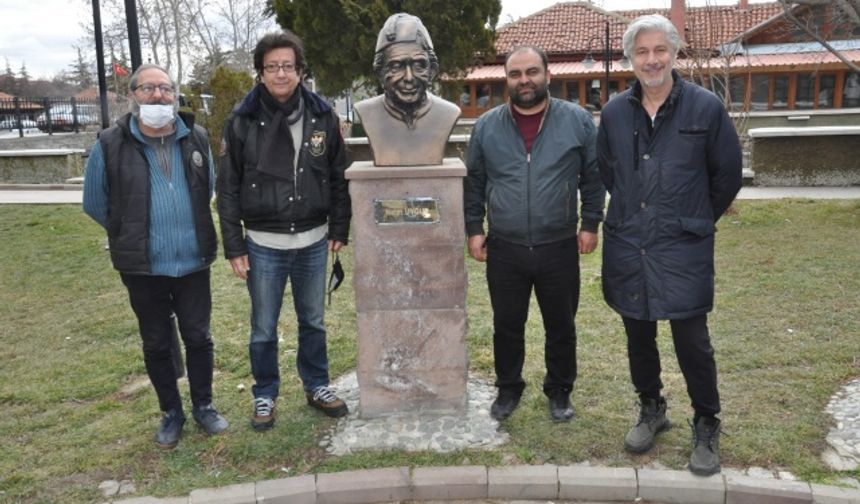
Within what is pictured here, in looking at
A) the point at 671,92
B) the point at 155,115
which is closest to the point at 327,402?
the point at 155,115

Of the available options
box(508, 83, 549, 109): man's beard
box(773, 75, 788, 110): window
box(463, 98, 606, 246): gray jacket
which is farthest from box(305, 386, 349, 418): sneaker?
box(773, 75, 788, 110): window

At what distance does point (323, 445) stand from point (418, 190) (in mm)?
1421

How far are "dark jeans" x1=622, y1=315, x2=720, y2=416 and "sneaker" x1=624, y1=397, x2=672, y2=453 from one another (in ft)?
0.22

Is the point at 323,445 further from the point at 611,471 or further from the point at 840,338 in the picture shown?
the point at 840,338

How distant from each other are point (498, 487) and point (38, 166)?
1568 centimetres

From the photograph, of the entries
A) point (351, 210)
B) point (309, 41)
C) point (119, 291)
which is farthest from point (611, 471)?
point (309, 41)

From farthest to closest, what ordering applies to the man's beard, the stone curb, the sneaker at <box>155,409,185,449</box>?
the sneaker at <box>155,409,185,449</box> < the man's beard < the stone curb

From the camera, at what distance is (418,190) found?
3.90 metres

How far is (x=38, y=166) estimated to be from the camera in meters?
16.2

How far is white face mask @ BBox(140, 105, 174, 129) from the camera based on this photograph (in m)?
3.60

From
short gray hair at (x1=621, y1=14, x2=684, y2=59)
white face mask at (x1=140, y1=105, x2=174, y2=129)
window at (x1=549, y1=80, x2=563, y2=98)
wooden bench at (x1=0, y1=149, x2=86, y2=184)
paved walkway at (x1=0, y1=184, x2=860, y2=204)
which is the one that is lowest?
paved walkway at (x1=0, y1=184, x2=860, y2=204)

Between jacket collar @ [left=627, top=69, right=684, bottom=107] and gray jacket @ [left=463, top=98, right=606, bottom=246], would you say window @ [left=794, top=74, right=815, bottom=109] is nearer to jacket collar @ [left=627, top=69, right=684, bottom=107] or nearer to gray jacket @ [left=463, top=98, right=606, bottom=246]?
gray jacket @ [left=463, top=98, right=606, bottom=246]

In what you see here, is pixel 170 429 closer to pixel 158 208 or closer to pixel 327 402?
pixel 327 402

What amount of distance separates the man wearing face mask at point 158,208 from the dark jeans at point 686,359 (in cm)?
217
